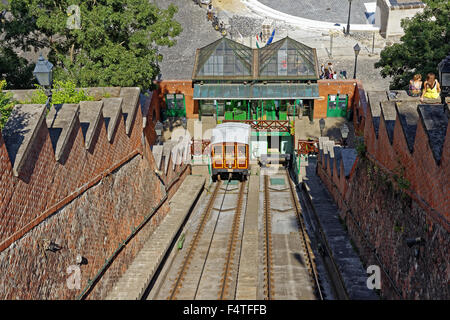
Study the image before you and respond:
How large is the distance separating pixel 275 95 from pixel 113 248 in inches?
779

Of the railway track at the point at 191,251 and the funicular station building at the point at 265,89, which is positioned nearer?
the railway track at the point at 191,251

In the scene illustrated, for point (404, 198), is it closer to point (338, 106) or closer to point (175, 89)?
point (338, 106)

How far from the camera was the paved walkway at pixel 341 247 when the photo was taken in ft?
37.9

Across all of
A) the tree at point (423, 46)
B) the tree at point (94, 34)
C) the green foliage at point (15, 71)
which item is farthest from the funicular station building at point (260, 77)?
the green foliage at point (15, 71)

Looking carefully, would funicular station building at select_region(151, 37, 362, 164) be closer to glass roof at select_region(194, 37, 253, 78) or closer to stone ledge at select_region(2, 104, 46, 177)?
glass roof at select_region(194, 37, 253, 78)

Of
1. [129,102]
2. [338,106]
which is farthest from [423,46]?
[129,102]

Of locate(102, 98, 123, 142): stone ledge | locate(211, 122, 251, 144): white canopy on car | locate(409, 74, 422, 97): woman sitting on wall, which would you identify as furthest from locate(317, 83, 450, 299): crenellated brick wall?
locate(211, 122, 251, 144): white canopy on car

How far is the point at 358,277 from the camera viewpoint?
12125 mm

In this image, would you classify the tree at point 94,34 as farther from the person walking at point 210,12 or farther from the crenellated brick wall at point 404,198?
the person walking at point 210,12

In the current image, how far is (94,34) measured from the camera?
20172mm

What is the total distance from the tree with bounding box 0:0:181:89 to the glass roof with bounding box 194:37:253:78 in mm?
7989

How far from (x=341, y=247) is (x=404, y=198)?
15.5 ft

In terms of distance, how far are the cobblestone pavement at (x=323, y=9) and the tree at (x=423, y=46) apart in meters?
30.8
